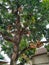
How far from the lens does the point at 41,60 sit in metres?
7.63

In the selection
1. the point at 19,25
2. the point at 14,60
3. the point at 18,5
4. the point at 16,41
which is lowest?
the point at 14,60

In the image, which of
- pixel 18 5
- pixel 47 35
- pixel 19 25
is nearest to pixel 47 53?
pixel 47 35

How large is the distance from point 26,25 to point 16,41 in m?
0.55

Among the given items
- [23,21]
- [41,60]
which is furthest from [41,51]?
[23,21]

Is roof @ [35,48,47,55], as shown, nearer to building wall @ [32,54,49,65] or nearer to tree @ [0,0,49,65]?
building wall @ [32,54,49,65]

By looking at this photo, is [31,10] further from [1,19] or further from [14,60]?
[14,60]

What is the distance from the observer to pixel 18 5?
657 cm

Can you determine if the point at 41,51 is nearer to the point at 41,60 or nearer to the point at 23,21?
the point at 41,60

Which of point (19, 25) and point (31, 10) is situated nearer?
point (31, 10)

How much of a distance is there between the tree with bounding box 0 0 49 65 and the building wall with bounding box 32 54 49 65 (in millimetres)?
951

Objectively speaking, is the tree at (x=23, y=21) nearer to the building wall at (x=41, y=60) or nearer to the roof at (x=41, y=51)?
the roof at (x=41, y=51)

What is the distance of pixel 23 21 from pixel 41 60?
165cm

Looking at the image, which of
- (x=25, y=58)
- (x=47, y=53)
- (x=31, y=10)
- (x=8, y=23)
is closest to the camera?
(x=31, y=10)

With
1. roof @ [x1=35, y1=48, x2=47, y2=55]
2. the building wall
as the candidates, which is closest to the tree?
roof @ [x1=35, y1=48, x2=47, y2=55]
